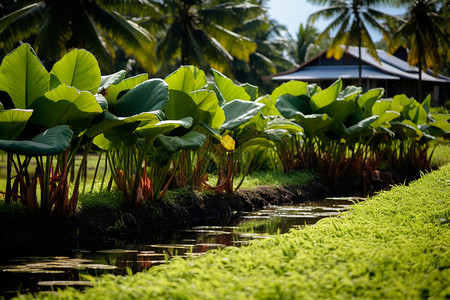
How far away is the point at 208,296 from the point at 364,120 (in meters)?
7.95

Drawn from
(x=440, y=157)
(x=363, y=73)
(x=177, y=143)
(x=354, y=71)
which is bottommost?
(x=440, y=157)

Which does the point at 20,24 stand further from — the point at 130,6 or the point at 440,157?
the point at 440,157

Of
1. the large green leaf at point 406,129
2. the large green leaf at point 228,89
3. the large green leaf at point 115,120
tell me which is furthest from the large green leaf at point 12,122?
the large green leaf at point 406,129

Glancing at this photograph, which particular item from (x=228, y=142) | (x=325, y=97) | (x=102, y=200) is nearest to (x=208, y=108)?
(x=228, y=142)

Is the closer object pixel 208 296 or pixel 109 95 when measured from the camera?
pixel 208 296

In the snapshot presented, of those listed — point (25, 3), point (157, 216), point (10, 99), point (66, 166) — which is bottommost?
point (157, 216)

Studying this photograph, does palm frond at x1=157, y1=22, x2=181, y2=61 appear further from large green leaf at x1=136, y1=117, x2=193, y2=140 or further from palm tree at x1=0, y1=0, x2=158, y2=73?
large green leaf at x1=136, y1=117, x2=193, y2=140

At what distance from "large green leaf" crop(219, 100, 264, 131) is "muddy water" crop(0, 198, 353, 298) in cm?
123

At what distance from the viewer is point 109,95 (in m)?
6.12

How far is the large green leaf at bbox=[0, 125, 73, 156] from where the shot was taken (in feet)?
14.7

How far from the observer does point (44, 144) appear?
4613mm

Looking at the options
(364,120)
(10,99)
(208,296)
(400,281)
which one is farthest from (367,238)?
(364,120)

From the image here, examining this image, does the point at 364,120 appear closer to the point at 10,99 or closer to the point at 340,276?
the point at 10,99

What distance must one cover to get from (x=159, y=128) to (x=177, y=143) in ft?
0.81
